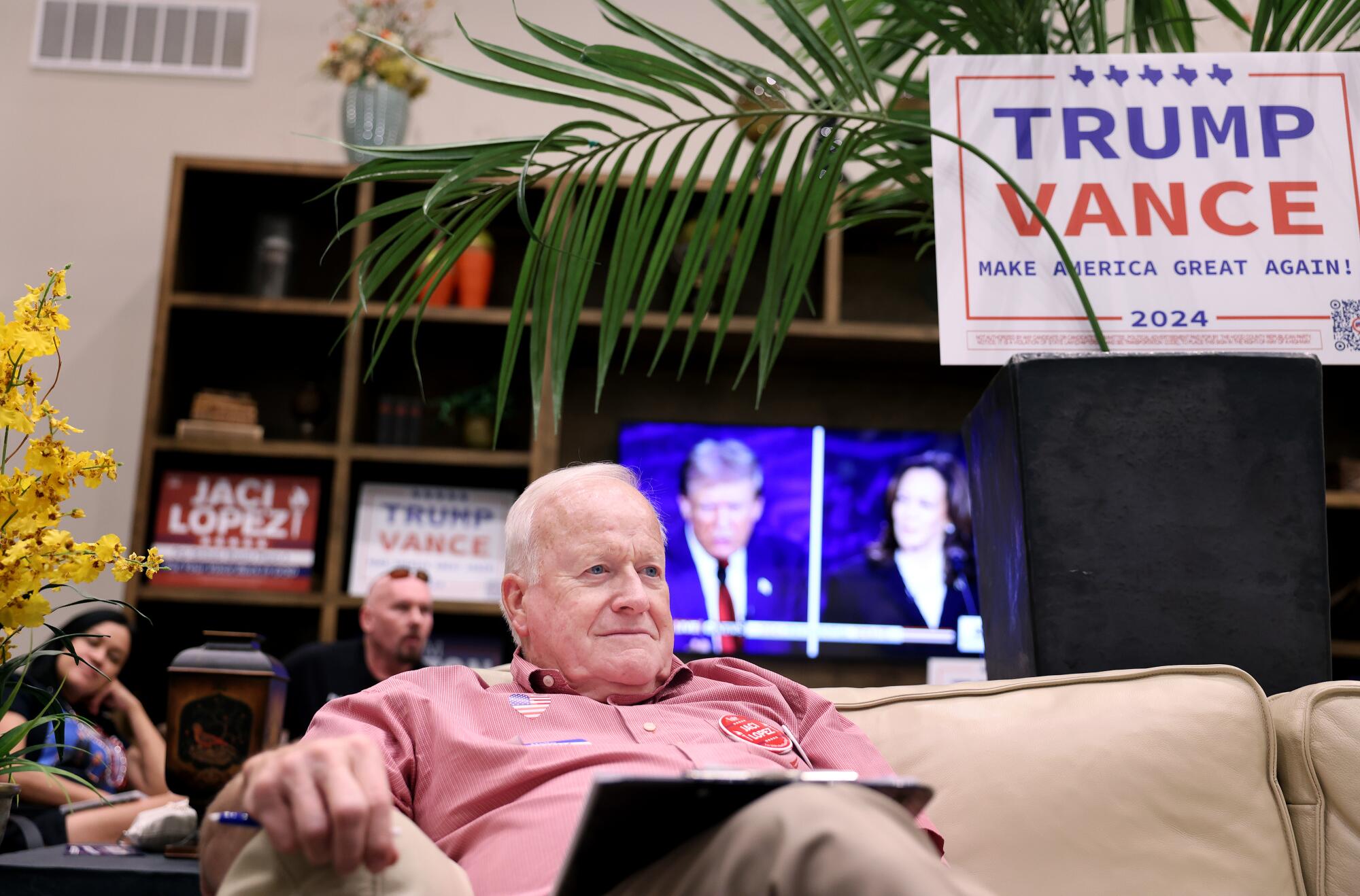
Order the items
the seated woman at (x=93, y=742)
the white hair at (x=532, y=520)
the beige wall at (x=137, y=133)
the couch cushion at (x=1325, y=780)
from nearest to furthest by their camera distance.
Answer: the couch cushion at (x=1325, y=780) < the white hair at (x=532, y=520) < the seated woman at (x=93, y=742) < the beige wall at (x=137, y=133)

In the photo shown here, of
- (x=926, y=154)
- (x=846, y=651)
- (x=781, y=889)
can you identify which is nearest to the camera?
(x=781, y=889)

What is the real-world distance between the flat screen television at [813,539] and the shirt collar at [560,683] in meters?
2.31

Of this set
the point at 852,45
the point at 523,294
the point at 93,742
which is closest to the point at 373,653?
the point at 93,742

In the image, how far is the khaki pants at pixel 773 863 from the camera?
0.73 meters

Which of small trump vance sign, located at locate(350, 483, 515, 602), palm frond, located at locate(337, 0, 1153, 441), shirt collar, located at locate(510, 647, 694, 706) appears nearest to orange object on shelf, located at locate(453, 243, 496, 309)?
small trump vance sign, located at locate(350, 483, 515, 602)

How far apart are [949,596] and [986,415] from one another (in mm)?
2274

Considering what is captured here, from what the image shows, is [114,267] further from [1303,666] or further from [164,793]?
[1303,666]

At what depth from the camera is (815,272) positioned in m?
3.99

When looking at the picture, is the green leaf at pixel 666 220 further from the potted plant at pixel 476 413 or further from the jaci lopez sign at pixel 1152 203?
the potted plant at pixel 476 413

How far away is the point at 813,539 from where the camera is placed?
386 centimetres

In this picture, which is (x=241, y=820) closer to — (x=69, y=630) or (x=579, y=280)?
(x=579, y=280)

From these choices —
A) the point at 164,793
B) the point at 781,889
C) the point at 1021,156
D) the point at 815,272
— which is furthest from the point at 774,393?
the point at 781,889

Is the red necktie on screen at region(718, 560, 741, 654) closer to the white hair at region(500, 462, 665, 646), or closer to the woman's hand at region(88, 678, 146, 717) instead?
the woman's hand at region(88, 678, 146, 717)

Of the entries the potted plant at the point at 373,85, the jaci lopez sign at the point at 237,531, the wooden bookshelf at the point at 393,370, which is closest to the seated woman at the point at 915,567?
the wooden bookshelf at the point at 393,370
